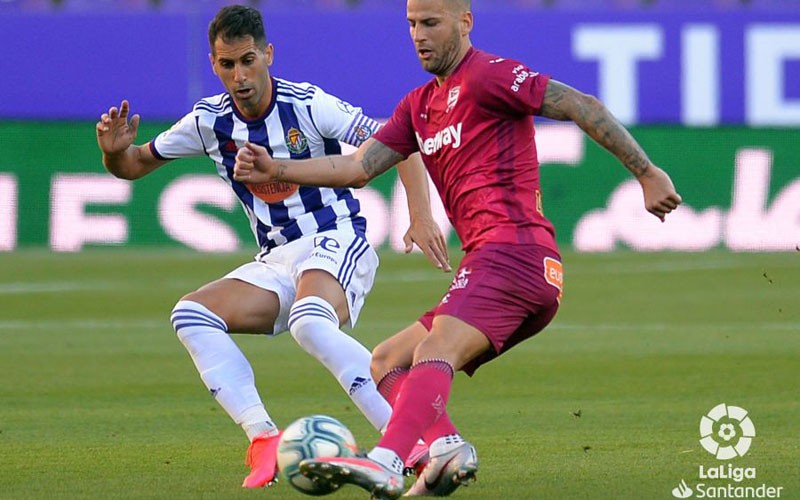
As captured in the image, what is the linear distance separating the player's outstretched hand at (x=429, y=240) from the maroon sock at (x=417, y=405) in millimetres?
1024

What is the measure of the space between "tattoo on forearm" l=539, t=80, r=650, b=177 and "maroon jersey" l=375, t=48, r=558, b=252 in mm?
82

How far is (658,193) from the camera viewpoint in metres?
5.35

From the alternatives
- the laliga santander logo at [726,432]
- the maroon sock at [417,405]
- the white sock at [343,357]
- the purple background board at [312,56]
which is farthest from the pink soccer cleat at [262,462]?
the purple background board at [312,56]

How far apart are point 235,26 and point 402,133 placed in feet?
3.31

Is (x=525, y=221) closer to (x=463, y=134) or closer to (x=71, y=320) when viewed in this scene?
(x=463, y=134)

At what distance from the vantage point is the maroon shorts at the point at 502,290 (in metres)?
5.48

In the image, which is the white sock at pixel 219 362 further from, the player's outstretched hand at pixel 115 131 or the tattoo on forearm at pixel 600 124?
the tattoo on forearm at pixel 600 124

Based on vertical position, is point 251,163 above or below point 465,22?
below

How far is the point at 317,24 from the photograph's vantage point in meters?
23.2

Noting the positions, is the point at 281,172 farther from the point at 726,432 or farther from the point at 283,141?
the point at 726,432

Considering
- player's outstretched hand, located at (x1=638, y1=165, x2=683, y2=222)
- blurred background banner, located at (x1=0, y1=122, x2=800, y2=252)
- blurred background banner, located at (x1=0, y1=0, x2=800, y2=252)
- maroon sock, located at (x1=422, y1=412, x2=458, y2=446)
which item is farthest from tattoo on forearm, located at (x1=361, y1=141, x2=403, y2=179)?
blurred background banner, located at (x1=0, y1=0, x2=800, y2=252)

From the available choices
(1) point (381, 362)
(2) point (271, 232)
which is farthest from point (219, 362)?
(1) point (381, 362)

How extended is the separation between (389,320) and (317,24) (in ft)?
37.0

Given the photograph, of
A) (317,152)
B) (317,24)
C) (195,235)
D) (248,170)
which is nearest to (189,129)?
(317,152)
